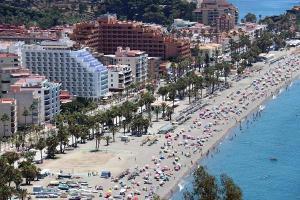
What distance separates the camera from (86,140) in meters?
63.7

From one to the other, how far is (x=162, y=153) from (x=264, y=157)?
23.7 feet

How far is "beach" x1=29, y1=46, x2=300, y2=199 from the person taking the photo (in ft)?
171

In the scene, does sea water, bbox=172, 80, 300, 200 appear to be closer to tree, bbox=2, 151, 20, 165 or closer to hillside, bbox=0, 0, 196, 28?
tree, bbox=2, 151, 20, 165

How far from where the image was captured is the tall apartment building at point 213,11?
437 ft

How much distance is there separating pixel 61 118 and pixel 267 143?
15.8 m

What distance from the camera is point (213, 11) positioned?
442ft

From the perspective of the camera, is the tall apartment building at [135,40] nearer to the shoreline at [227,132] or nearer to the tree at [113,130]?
the shoreline at [227,132]

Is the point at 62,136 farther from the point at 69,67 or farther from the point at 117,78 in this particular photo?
the point at 117,78

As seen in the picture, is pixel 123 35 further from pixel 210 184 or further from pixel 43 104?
pixel 210 184

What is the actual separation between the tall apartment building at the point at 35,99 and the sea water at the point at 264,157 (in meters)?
14.5

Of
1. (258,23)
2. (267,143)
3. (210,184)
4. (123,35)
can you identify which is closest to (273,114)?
(267,143)

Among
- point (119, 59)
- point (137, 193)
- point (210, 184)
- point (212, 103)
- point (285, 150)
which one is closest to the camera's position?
point (210, 184)

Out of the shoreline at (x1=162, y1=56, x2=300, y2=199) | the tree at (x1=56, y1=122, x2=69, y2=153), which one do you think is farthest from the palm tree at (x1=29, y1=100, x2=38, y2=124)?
the shoreline at (x1=162, y1=56, x2=300, y2=199)

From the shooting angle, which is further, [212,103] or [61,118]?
[212,103]
